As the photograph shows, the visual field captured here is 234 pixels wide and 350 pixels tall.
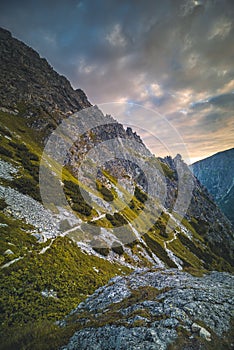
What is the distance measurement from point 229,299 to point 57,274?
1652cm

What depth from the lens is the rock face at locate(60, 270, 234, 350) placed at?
1076 cm

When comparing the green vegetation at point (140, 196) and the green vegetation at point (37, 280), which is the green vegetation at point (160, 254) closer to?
the green vegetation at point (37, 280)

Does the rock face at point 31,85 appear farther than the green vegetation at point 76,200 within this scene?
Yes

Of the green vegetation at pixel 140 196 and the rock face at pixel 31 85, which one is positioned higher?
the rock face at pixel 31 85

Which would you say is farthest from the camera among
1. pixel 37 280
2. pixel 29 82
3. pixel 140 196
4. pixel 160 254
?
pixel 140 196

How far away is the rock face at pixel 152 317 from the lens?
35.3 ft

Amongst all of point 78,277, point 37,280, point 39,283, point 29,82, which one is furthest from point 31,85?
point 39,283

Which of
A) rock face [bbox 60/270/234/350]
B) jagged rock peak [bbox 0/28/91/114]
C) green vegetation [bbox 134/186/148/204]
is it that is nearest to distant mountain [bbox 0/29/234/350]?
rock face [bbox 60/270/234/350]

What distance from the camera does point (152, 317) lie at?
498 inches

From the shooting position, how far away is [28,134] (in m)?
74.0

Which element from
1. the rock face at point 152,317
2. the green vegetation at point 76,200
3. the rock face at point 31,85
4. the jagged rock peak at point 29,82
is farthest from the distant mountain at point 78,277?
the jagged rock peak at point 29,82

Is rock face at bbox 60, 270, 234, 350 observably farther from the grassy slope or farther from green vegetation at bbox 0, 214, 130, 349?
green vegetation at bbox 0, 214, 130, 349

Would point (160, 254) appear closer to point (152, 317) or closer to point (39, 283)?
point (39, 283)

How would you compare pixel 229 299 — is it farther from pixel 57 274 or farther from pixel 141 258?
pixel 141 258
